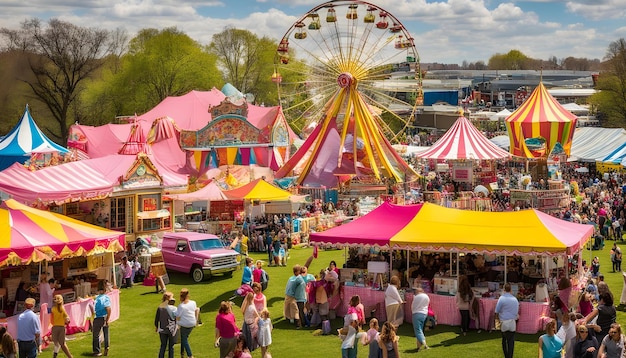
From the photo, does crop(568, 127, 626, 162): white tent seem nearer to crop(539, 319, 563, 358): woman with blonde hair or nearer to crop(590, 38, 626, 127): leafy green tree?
crop(590, 38, 626, 127): leafy green tree

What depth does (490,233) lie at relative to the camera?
16.1 m

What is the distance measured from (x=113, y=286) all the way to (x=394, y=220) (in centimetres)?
649

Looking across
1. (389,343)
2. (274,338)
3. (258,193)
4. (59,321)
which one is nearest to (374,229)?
(274,338)

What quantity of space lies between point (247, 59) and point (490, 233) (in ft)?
206

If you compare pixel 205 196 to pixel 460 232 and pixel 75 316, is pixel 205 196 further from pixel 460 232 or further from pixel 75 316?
pixel 460 232

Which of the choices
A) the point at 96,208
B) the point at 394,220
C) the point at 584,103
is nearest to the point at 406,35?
the point at 96,208

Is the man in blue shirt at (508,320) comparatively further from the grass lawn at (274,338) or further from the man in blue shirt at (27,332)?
the man in blue shirt at (27,332)

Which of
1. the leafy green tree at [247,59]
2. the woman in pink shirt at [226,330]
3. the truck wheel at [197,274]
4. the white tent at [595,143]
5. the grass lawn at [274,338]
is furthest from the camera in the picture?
→ the leafy green tree at [247,59]

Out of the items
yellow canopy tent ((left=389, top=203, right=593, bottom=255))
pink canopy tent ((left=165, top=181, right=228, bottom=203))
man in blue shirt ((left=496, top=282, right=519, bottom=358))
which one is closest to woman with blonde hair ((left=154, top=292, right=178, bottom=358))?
yellow canopy tent ((left=389, top=203, right=593, bottom=255))

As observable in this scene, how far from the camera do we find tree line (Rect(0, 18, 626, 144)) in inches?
2141

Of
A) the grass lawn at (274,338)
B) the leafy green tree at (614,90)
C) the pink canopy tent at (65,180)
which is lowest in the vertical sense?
the grass lawn at (274,338)

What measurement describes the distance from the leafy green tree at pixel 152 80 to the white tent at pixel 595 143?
30.1 m

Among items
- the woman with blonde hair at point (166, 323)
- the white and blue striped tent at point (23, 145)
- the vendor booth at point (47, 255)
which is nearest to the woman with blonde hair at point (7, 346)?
the woman with blonde hair at point (166, 323)

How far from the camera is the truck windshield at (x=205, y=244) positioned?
2167 centimetres
